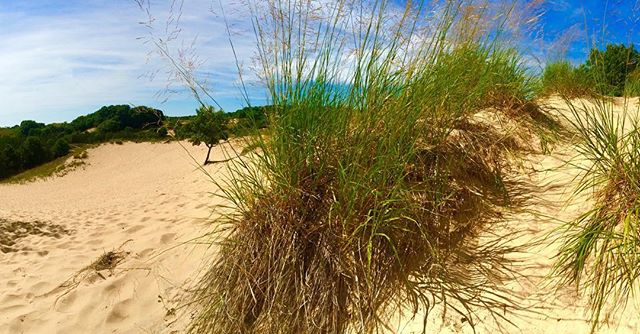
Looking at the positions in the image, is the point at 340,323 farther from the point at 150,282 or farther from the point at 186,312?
the point at 150,282

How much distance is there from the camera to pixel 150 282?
10.3 ft

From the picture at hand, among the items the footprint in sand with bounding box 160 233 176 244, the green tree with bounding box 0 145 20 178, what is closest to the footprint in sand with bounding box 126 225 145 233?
the footprint in sand with bounding box 160 233 176 244

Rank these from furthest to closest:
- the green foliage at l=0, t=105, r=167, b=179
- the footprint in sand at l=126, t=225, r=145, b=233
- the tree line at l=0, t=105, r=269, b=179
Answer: the green foliage at l=0, t=105, r=167, b=179
the tree line at l=0, t=105, r=269, b=179
the footprint in sand at l=126, t=225, r=145, b=233

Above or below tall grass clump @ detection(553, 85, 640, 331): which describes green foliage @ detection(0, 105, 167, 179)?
below

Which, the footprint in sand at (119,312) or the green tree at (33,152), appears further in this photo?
the green tree at (33,152)

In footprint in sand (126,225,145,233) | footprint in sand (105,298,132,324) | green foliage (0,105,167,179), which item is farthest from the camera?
green foliage (0,105,167,179)

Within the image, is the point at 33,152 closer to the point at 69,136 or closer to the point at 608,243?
the point at 69,136

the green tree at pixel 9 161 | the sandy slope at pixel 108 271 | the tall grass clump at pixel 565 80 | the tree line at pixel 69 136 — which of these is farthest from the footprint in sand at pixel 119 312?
the green tree at pixel 9 161

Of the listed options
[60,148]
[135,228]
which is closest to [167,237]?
[135,228]

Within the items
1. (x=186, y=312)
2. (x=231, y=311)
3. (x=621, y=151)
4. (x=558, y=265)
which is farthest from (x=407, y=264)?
(x=186, y=312)

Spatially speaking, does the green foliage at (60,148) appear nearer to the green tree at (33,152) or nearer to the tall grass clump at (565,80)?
the green tree at (33,152)

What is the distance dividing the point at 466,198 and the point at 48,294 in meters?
3.39

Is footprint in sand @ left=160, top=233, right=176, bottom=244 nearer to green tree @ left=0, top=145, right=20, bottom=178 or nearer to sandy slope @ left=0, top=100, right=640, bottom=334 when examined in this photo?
sandy slope @ left=0, top=100, right=640, bottom=334

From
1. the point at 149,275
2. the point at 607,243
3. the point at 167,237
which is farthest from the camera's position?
the point at 167,237
